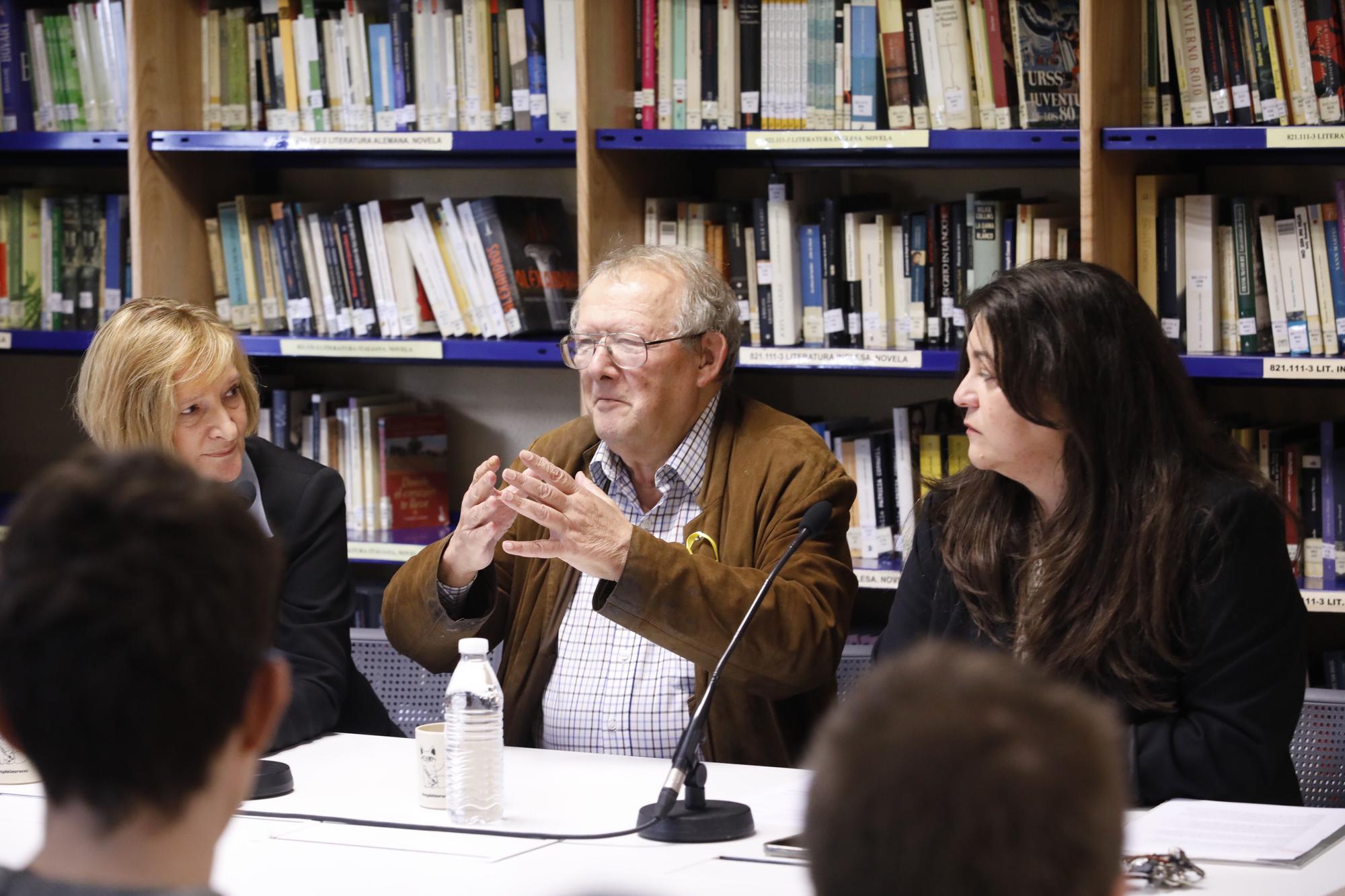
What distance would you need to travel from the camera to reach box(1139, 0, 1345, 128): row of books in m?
2.71

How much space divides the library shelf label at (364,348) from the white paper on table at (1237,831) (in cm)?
192

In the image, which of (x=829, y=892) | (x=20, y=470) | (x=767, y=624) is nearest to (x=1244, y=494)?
(x=767, y=624)

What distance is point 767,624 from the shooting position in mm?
2158

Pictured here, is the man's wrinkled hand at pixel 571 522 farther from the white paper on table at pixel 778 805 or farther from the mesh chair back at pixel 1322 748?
the mesh chair back at pixel 1322 748

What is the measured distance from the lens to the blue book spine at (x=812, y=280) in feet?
10.1

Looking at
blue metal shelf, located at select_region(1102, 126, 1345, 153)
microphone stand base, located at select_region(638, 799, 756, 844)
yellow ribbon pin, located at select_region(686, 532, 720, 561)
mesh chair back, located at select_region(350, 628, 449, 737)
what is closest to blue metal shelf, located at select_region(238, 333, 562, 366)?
mesh chair back, located at select_region(350, 628, 449, 737)

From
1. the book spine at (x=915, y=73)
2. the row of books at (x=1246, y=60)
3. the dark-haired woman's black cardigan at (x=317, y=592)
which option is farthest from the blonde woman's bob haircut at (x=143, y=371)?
the row of books at (x=1246, y=60)

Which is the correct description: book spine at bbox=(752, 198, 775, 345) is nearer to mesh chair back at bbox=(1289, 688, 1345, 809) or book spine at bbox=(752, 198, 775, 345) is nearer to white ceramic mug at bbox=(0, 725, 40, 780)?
mesh chair back at bbox=(1289, 688, 1345, 809)

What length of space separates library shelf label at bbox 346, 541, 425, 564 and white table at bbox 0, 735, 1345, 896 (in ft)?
4.12

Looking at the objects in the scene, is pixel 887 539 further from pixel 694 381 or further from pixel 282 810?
pixel 282 810

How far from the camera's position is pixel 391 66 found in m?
3.32

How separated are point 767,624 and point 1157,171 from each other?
1380 mm

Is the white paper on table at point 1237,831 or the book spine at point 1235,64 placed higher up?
the book spine at point 1235,64

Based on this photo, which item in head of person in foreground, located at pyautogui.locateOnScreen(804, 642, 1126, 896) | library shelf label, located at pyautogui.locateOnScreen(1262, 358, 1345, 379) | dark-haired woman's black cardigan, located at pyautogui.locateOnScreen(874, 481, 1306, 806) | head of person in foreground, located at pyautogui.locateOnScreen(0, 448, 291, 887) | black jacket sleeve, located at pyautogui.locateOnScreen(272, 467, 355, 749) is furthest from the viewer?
library shelf label, located at pyautogui.locateOnScreen(1262, 358, 1345, 379)
